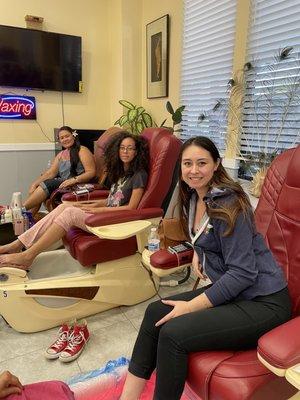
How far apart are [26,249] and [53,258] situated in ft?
0.82

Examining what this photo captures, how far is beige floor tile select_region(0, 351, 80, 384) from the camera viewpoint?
1477 mm

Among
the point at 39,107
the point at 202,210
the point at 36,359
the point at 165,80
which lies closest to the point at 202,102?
the point at 165,80

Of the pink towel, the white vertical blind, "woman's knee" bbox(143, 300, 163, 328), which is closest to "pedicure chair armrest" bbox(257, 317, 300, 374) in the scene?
"woman's knee" bbox(143, 300, 163, 328)

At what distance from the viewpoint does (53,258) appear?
2.12 metres

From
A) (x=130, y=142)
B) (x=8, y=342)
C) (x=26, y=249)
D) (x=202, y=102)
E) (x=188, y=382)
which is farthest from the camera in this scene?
(x=202, y=102)

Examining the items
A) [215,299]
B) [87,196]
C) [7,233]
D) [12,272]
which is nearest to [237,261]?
[215,299]

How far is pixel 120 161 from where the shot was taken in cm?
224

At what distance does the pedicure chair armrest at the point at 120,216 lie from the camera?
172 centimetres

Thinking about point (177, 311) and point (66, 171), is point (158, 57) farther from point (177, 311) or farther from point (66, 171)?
point (177, 311)

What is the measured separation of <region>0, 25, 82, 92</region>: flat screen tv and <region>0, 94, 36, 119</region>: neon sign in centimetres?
15

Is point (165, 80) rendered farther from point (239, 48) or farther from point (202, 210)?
point (202, 210)

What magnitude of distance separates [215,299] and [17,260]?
3.96 ft

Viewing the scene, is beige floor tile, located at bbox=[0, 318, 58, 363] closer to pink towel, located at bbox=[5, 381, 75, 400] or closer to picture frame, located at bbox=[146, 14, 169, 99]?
pink towel, located at bbox=[5, 381, 75, 400]

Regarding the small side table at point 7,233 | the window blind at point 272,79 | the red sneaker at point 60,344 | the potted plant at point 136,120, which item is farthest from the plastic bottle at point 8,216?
the window blind at point 272,79
